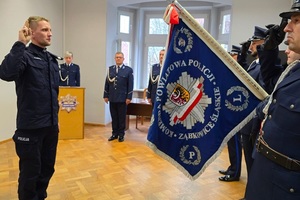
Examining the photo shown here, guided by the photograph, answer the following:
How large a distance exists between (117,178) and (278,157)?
220 cm

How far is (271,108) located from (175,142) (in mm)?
606

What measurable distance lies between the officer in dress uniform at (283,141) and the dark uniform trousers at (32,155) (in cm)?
158

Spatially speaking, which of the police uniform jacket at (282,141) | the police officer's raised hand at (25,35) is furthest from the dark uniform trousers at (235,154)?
the police officer's raised hand at (25,35)

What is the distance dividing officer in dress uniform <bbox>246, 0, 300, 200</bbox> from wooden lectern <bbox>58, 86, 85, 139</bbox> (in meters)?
3.73

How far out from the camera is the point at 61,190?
2.67 meters

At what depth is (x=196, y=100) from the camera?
5.22 feet

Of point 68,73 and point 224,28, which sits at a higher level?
point 224,28

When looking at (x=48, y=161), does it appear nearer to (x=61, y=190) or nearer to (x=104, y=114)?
(x=61, y=190)

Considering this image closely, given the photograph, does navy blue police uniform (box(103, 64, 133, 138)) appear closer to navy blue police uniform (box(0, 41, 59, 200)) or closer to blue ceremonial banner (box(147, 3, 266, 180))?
navy blue police uniform (box(0, 41, 59, 200))

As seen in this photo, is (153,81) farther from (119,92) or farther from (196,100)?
(196,100)

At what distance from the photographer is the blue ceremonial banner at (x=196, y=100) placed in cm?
155

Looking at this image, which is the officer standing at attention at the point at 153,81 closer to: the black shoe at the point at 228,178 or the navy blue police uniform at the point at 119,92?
the navy blue police uniform at the point at 119,92

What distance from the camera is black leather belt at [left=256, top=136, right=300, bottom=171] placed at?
111 cm

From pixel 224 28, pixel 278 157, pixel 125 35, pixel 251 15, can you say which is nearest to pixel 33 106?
pixel 278 157
